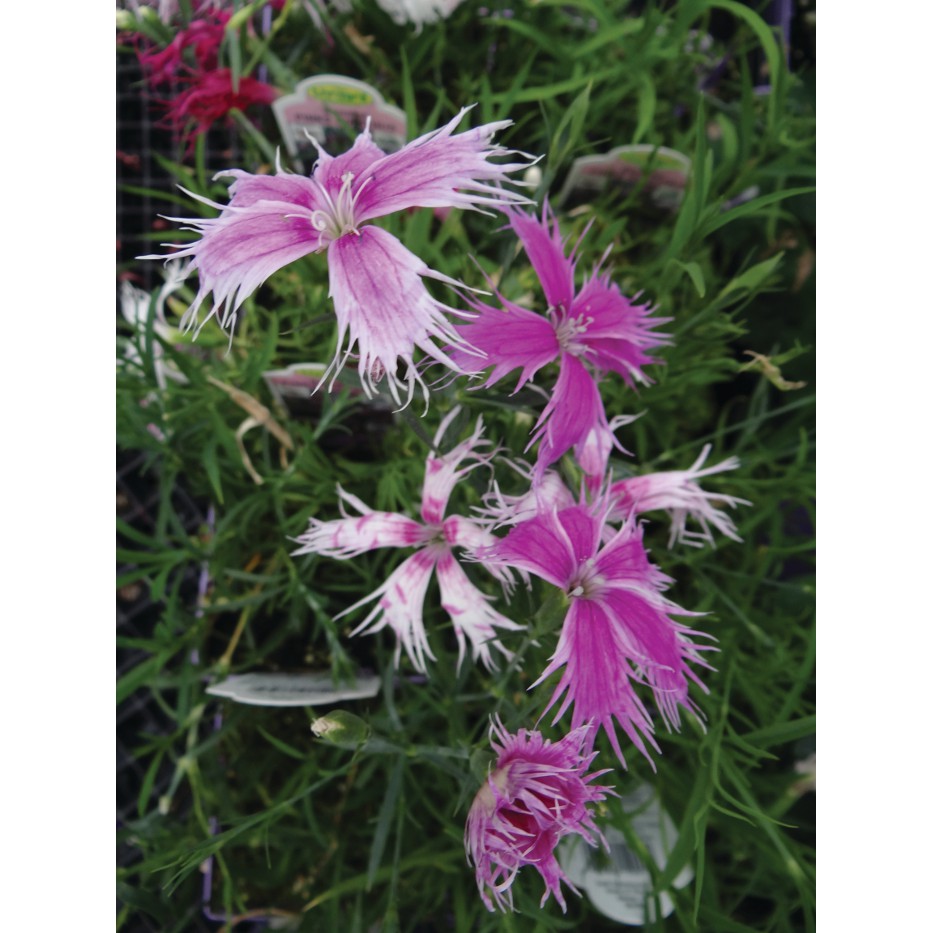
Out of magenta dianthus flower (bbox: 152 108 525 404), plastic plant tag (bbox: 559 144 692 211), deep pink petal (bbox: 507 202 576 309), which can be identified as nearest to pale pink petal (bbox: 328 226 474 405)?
magenta dianthus flower (bbox: 152 108 525 404)

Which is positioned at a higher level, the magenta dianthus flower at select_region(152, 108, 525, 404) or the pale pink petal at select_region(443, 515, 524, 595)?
the magenta dianthus flower at select_region(152, 108, 525, 404)

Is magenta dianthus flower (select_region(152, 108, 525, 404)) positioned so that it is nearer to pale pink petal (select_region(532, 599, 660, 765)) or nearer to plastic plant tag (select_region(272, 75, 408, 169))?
pale pink petal (select_region(532, 599, 660, 765))

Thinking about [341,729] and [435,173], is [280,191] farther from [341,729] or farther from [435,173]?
[341,729]

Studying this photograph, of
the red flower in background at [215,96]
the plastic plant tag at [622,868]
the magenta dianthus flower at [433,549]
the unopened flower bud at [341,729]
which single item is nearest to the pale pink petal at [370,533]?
the magenta dianthus flower at [433,549]

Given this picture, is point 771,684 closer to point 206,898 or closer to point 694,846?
point 694,846

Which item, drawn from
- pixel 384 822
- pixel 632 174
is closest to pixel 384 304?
pixel 384 822

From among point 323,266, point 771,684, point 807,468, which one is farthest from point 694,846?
point 323,266

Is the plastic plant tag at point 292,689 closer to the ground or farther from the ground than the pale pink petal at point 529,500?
closer to the ground

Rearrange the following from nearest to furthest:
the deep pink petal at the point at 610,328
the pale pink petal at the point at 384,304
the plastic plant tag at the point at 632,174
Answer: the pale pink petal at the point at 384,304
the deep pink petal at the point at 610,328
the plastic plant tag at the point at 632,174

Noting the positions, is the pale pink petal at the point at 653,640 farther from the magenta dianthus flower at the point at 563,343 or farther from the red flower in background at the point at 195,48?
the red flower in background at the point at 195,48
